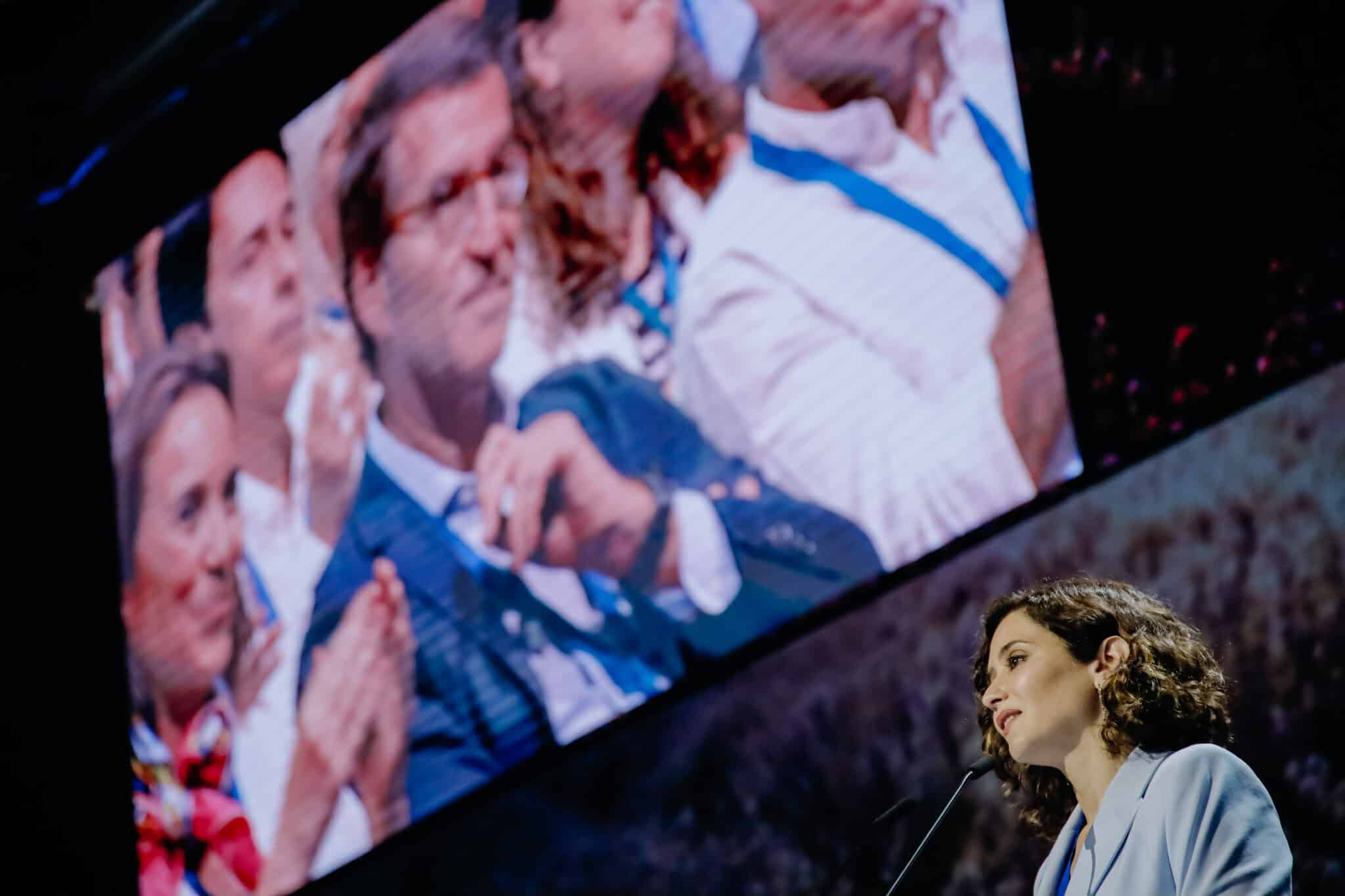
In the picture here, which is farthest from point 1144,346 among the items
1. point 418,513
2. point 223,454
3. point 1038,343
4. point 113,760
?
point 113,760

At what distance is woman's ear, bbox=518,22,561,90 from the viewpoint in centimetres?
300

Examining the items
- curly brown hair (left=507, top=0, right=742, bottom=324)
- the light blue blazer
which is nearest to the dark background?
curly brown hair (left=507, top=0, right=742, bottom=324)

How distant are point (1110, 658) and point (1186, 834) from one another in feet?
0.76

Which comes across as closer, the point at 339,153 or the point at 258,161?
the point at 339,153

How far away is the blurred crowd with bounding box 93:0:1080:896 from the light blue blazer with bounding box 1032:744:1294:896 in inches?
39.6

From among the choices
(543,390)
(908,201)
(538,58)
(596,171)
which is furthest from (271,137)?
(908,201)

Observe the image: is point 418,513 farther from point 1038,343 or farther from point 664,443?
point 1038,343

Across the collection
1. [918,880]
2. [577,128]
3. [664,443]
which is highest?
[577,128]

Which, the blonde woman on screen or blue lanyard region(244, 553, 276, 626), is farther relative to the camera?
blue lanyard region(244, 553, 276, 626)

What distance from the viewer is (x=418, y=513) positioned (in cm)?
295

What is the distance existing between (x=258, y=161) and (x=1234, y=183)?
7.16 feet

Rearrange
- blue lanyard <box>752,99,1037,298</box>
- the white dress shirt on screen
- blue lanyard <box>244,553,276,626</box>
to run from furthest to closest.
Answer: blue lanyard <box>244,553,276,626</box>
the white dress shirt on screen
blue lanyard <box>752,99,1037,298</box>

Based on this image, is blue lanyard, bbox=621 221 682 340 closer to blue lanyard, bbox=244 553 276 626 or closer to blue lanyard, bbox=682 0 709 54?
blue lanyard, bbox=682 0 709 54

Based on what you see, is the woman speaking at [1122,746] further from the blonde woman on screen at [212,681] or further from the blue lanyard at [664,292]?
the blonde woman on screen at [212,681]
